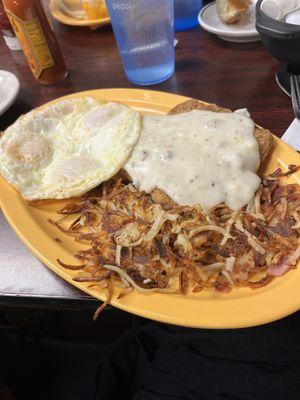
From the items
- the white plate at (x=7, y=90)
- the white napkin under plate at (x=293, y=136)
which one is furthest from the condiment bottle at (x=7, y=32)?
the white napkin under plate at (x=293, y=136)

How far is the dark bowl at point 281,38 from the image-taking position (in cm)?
139

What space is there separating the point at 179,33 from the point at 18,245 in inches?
59.2

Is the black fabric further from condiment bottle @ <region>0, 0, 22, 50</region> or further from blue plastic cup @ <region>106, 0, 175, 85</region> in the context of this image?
condiment bottle @ <region>0, 0, 22, 50</region>

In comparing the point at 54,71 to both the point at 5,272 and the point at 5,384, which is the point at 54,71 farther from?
the point at 5,384

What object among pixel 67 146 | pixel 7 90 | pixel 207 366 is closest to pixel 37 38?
pixel 7 90

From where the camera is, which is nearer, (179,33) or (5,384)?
(5,384)

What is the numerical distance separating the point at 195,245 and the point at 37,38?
4.02 ft

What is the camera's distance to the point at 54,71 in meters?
1.91

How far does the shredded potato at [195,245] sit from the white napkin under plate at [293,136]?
0.19 m

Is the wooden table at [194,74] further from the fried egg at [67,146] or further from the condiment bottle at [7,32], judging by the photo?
the fried egg at [67,146]

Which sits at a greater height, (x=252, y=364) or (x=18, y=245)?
(x=18, y=245)

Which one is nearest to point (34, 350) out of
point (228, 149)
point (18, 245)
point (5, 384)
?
point (5, 384)

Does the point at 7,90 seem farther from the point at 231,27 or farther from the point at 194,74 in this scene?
the point at 231,27

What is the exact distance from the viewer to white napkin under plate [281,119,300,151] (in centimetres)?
134
